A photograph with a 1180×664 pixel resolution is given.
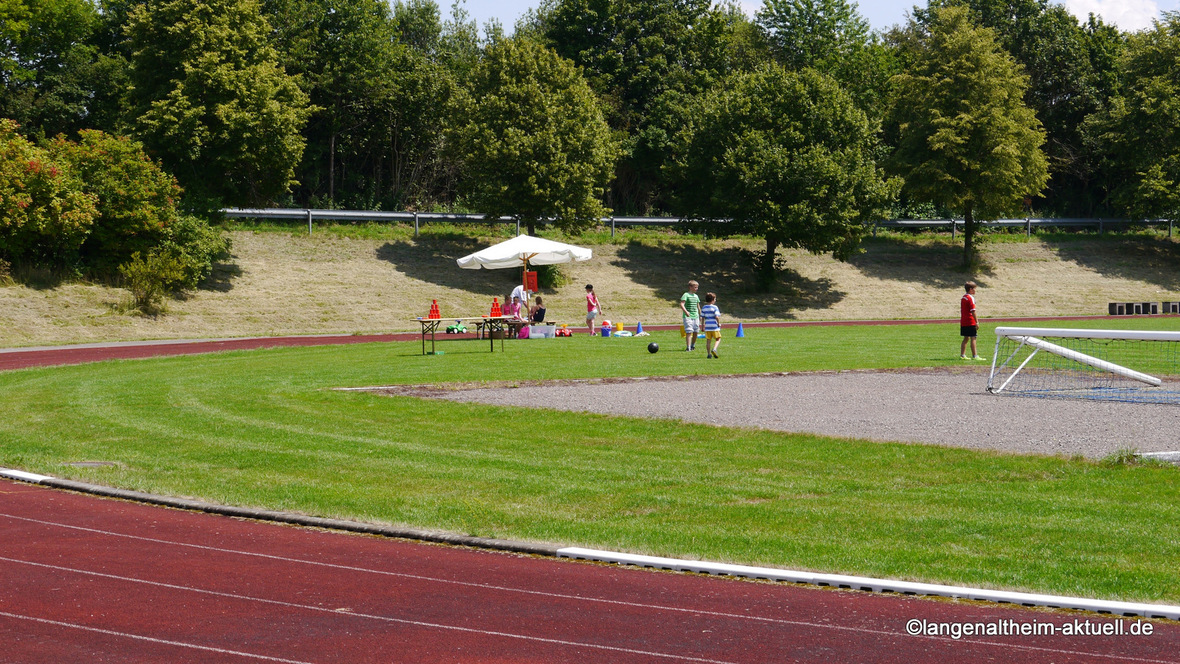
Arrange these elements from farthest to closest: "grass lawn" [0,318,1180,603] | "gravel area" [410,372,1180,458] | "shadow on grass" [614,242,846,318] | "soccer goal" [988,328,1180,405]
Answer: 1. "shadow on grass" [614,242,846,318]
2. "soccer goal" [988,328,1180,405]
3. "gravel area" [410,372,1180,458]
4. "grass lawn" [0,318,1180,603]

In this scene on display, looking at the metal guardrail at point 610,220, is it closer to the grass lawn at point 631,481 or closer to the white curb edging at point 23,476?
the grass lawn at point 631,481

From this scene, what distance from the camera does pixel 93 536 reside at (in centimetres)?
875

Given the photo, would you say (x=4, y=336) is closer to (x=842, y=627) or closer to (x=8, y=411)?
(x=8, y=411)

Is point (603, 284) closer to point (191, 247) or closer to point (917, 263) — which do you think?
point (191, 247)

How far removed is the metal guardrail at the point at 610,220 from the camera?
48.7m

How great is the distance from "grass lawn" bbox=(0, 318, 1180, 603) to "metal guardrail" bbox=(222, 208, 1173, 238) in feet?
101

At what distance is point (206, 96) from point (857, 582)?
40987 mm

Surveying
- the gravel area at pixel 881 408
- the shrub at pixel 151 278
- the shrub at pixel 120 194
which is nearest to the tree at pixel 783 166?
the shrub at pixel 120 194

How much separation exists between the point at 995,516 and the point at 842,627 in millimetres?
3288

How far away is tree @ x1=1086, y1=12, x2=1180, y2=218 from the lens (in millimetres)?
62625

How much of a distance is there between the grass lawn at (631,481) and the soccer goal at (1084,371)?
6.04 metres

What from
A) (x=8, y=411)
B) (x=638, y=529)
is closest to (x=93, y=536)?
(x=638, y=529)

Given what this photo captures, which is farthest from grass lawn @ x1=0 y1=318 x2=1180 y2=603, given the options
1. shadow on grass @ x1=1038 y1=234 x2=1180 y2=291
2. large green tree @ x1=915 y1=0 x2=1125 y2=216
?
large green tree @ x1=915 y1=0 x2=1125 y2=216

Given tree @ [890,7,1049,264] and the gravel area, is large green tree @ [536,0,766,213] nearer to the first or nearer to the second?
tree @ [890,7,1049,264]
